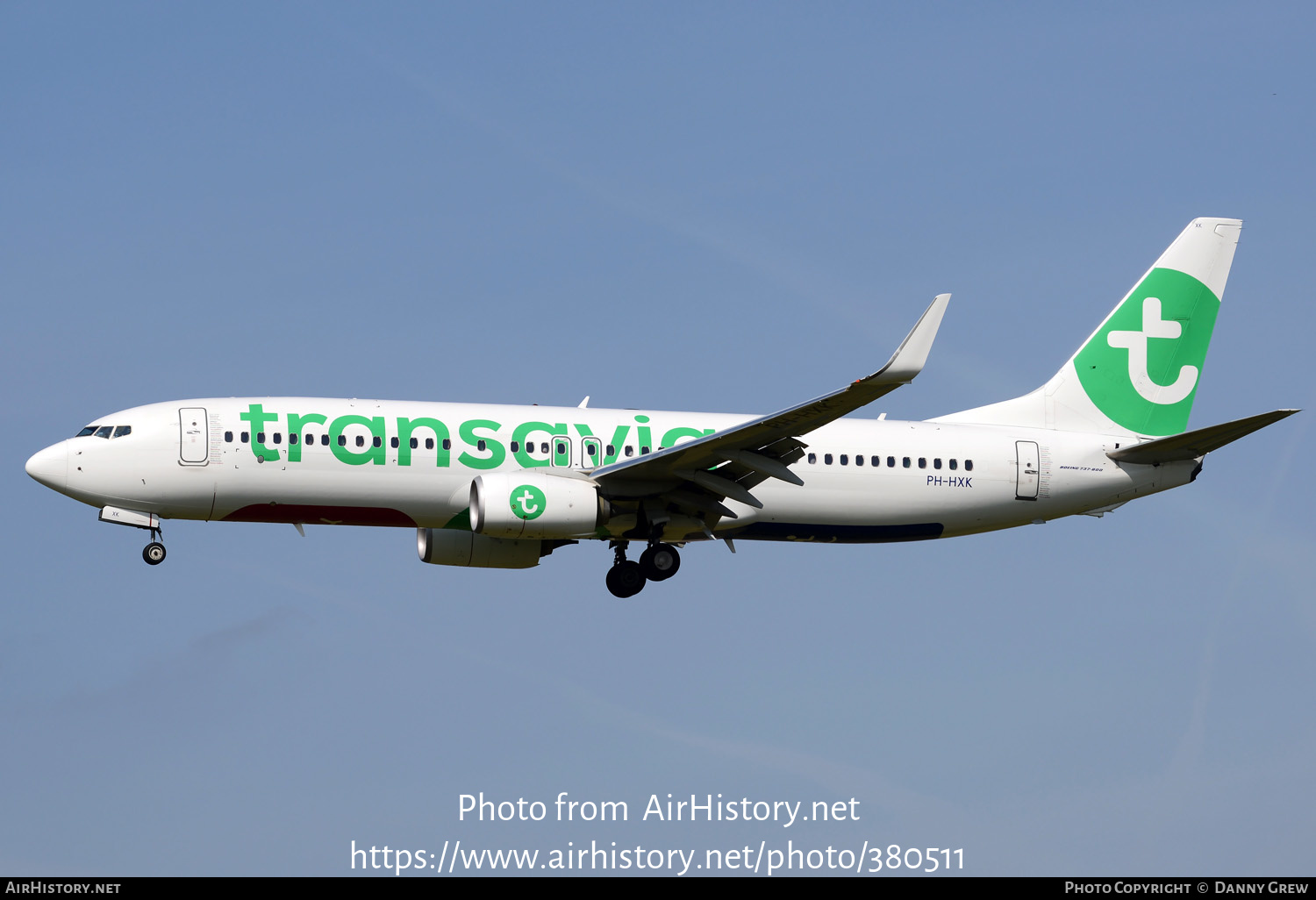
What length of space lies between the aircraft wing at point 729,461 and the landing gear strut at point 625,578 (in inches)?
96.6

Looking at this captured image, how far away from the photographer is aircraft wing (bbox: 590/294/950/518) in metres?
35.0

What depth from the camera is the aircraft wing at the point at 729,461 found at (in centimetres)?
3503

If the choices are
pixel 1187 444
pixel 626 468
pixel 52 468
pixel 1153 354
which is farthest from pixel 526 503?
pixel 1153 354

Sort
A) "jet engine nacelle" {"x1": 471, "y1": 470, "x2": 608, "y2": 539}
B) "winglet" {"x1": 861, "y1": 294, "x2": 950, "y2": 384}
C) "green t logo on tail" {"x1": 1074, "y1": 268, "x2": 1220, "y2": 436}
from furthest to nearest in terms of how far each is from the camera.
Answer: "green t logo on tail" {"x1": 1074, "y1": 268, "x2": 1220, "y2": 436} → "jet engine nacelle" {"x1": 471, "y1": 470, "x2": 608, "y2": 539} → "winglet" {"x1": 861, "y1": 294, "x2": 950, "y2": 384}

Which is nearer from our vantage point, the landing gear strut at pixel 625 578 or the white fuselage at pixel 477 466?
the white fuselage at pixel 477 466

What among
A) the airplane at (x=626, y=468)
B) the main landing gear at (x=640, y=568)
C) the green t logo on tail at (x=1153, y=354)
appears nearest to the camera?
the airplane at (x=626, y=468)

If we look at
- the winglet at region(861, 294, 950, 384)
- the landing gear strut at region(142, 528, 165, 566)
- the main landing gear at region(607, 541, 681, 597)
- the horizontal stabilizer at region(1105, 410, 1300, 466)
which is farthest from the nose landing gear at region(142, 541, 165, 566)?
the horizontal stabilizer at region(1105, 410, 1300, 466)

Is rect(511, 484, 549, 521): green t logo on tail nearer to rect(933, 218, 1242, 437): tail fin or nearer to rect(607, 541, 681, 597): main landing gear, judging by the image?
rect(607, 541, 681, 597): main landing gear

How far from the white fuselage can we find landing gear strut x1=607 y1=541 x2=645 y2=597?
1.25 m

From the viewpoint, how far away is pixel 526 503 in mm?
36969

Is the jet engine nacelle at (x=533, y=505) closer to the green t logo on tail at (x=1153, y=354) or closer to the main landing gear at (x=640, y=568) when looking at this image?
the main landing gear at (x=640, y=568)

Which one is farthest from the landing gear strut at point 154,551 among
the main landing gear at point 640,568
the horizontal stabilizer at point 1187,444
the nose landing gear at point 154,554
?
the horizontal stabilizer at point 1187,444

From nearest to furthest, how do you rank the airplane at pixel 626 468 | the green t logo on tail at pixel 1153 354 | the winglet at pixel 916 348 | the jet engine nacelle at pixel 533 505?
the winglet at pixel 916 348
the jet engine nacelle at pixel 533 505
the airplane at pixel 626 468
the green t logo on tail at pixel 1153 354

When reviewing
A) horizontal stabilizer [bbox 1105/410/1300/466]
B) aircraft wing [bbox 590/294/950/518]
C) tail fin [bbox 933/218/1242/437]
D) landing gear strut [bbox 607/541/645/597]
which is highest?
tail fin [bbox 933/218/1242/437]
